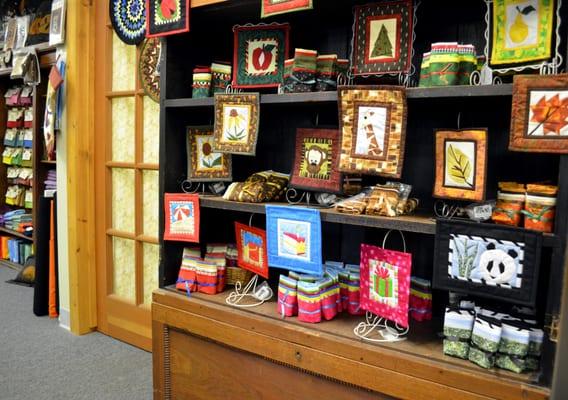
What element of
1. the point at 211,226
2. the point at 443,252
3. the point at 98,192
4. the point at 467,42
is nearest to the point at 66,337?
the point at 98,192

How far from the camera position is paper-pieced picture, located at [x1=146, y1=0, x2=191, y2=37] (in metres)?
1.68

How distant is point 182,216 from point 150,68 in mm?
1240

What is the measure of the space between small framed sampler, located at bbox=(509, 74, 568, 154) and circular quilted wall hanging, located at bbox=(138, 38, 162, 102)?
6.51 feet

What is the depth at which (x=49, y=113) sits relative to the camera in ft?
9.59

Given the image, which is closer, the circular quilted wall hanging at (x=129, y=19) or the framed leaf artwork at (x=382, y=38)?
the framed leaf artwork at (x=382, y=38)

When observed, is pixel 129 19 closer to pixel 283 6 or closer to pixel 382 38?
pixel 283 6

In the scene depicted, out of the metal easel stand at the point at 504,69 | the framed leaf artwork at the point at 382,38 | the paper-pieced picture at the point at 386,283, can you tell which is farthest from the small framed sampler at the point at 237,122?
the metal easel stand at the point at 504,69

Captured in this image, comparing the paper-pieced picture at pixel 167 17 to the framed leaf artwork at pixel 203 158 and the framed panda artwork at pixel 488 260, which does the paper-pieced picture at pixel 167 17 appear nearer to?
the framed leaf artwork at pixel 203 158

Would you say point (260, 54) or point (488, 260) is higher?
point (260, 54)

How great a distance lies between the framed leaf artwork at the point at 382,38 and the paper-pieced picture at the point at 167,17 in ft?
2.01

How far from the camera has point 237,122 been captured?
170 centimetres

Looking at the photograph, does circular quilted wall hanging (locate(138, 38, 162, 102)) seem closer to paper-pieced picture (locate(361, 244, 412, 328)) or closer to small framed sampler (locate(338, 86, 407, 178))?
small framed sampler (locate(338, 86, 407, 178))

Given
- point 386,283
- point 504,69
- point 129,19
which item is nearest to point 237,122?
point 386,283

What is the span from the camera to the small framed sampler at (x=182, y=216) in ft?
5.86
